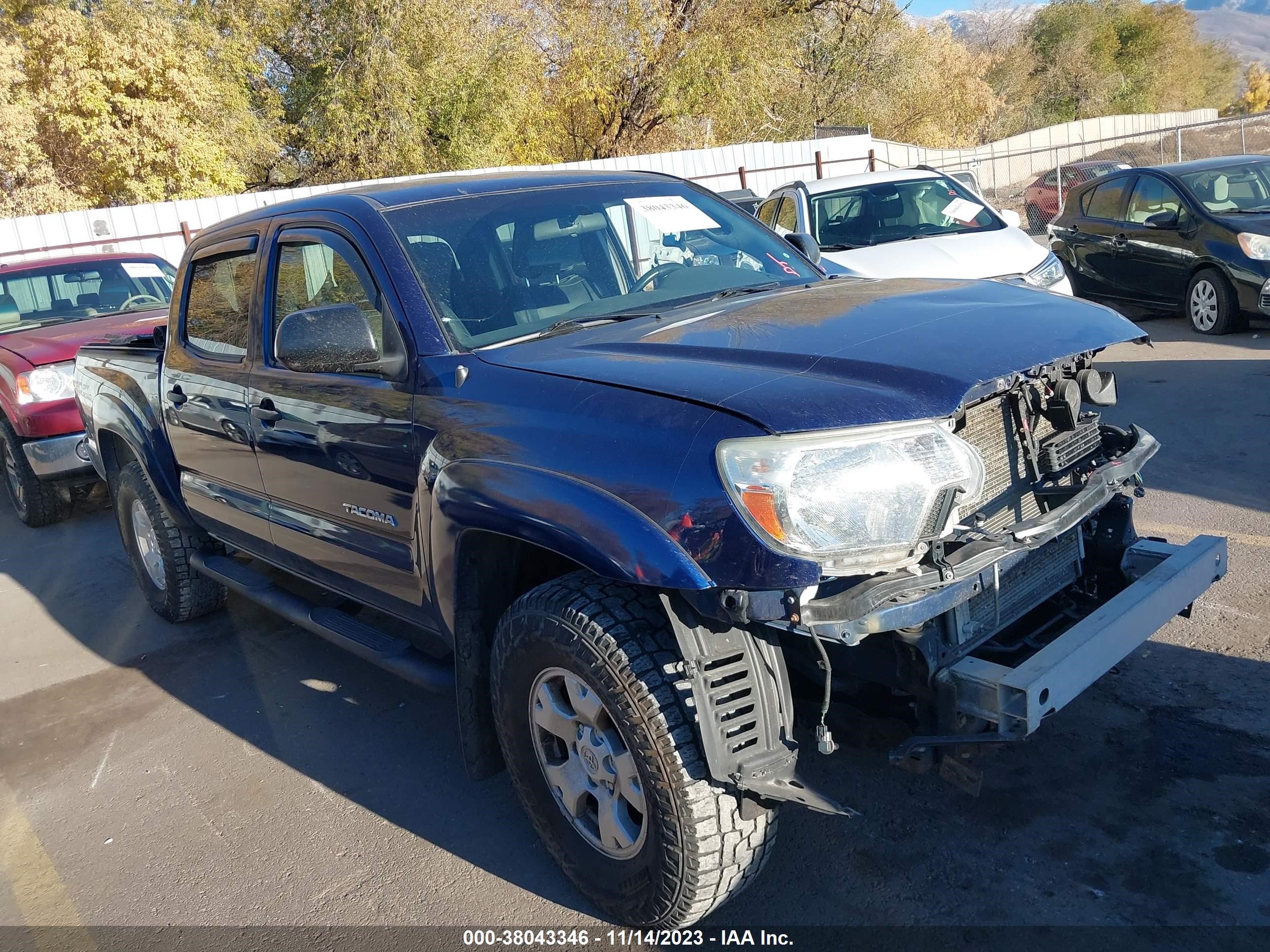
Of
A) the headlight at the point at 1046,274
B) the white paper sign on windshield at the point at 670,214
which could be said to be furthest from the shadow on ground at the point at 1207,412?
the white paper sign on windshield at the point at 670,214

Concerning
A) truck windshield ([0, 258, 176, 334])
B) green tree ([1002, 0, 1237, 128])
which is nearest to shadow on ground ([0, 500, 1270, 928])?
truck windshield ([0, 258, 176, 334])

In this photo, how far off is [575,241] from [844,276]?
107 cm

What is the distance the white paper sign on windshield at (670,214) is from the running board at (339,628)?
174 cm

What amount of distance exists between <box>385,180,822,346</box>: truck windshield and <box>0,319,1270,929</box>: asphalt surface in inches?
64.8

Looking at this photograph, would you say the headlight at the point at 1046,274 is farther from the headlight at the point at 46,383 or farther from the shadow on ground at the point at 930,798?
the headlight at the point at 46,383

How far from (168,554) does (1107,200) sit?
→ 9.41m

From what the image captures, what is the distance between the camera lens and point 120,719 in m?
4.64

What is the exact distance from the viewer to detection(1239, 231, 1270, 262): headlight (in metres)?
8.95

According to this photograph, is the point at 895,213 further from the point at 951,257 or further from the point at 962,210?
the point at 951,257

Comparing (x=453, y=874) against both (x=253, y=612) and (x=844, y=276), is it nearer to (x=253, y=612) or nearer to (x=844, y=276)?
(x=844, y=276)

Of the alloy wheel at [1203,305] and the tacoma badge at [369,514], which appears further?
the alloy wheel at [1203,305]

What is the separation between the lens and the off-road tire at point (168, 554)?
17.3 ft

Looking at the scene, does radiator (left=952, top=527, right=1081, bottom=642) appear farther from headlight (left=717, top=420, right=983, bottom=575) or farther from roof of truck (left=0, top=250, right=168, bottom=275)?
roof of truck (left=0, top=250, right=168, bottom=275)

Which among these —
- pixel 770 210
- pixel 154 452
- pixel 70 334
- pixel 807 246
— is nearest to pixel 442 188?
pixel 807 246
